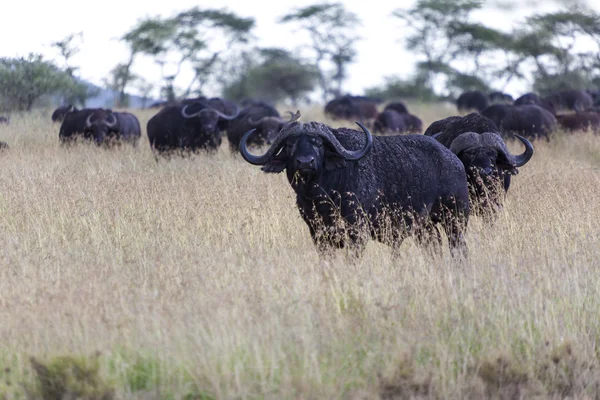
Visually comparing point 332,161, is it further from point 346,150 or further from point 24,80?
point 24,80

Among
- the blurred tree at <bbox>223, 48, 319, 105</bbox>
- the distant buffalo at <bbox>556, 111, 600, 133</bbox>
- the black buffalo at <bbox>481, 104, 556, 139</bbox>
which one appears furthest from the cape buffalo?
the blurred tree at <bbox>223, 48, 319, 105</bbox>

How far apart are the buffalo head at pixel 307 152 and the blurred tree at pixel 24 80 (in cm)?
1730

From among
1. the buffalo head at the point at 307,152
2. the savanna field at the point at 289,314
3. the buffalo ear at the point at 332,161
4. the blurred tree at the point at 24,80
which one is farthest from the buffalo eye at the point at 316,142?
the blurred tree at the point at 24,80

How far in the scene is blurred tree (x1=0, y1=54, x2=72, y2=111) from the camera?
22.7 meters

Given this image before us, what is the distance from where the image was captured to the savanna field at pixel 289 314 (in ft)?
14.1

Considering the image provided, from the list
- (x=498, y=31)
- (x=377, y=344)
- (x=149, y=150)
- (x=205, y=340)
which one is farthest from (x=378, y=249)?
(x=498, y=31)

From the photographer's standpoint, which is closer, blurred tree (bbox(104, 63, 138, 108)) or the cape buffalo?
the cape buffalo

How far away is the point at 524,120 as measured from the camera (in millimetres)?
17734

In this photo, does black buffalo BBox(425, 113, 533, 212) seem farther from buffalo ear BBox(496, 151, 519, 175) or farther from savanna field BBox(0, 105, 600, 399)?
savanna field BBox(0, 105, 600, 399)

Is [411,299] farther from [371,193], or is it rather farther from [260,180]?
[260,180]

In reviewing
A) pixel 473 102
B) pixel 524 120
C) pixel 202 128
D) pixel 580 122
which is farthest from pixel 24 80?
pixel 473 102

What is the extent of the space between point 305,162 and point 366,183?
72cm

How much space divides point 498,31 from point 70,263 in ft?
117

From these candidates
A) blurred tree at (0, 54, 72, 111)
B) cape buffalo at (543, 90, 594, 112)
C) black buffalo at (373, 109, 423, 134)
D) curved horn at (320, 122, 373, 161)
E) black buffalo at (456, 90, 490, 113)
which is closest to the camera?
curved horn at (320, 122, 373, 161)
